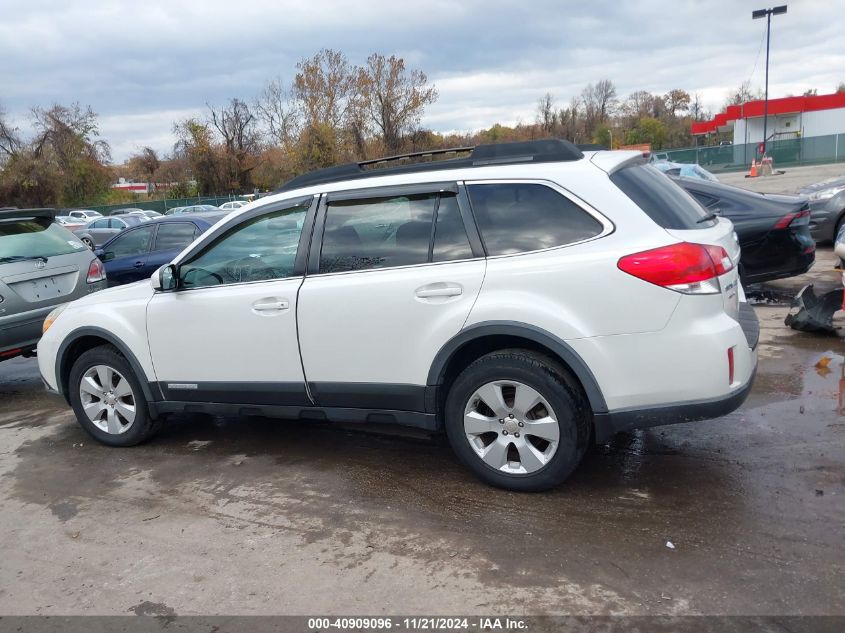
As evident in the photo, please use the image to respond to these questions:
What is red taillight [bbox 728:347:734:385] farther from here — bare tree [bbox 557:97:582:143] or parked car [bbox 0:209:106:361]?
bare tree [bbox 557:97:582:143]

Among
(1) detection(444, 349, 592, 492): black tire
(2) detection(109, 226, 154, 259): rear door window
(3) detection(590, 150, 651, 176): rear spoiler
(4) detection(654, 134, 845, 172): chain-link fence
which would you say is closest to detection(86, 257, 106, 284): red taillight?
(2) detection(109, 226, 154, 259): rear door window

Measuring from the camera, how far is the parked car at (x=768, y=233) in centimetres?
809

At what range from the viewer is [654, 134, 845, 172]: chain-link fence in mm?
45781

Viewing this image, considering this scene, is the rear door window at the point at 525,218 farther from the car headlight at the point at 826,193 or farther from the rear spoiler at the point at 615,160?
the car headlight at the point at 826,193

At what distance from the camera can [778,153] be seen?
48.0 metres

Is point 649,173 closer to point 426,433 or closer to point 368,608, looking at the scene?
point 426,433

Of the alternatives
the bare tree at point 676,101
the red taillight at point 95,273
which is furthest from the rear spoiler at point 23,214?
the bare tree at point 676,101

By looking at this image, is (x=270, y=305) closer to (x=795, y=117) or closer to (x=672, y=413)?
(x=672, y=413)

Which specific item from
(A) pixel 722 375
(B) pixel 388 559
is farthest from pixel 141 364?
(A) pixel 722 375

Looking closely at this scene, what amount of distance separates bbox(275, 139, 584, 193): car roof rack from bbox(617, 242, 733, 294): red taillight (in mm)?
783

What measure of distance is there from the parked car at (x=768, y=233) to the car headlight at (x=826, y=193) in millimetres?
3819

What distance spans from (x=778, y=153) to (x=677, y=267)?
168 ft

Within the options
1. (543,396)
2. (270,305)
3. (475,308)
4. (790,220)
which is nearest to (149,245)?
(270,305)

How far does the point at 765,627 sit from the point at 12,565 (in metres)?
3.65
